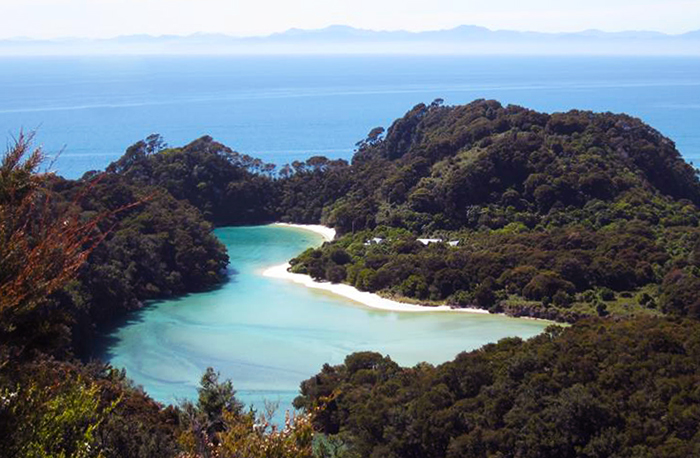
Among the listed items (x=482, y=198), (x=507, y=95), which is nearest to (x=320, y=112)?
(x=507, y=95)

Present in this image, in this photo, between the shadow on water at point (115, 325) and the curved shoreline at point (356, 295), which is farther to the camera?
the curved shoreline at point (356, 295)

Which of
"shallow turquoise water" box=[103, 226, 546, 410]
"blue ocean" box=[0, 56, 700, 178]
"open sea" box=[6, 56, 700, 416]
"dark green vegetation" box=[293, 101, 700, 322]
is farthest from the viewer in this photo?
"blue ocean" box=[0, 56, 700, 178]

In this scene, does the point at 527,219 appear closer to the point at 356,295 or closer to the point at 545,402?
the point at 356,295

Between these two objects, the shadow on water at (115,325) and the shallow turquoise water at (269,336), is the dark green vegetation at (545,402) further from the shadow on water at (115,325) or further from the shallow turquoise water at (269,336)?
the shadow on water at (115,325)

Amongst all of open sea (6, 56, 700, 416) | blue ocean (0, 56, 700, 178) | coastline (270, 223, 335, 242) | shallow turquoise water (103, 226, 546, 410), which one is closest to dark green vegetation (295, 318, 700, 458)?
shallow turquoise water (103, 226, 546, 410)

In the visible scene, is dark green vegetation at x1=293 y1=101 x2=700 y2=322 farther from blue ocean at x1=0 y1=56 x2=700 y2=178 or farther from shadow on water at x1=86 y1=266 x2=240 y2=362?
blue ocean at x1=0 y1=56 x2=700 y2=178

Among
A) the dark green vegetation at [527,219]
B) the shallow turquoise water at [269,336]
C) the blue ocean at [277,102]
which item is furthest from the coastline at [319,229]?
the blue ocean at [277,102]

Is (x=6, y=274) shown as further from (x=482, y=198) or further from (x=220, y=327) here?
(x=482, y=198)
